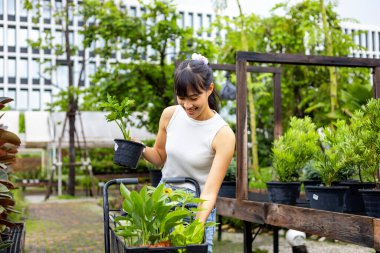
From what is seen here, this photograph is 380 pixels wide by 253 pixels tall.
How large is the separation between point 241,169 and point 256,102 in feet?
38.7

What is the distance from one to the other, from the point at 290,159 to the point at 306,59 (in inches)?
34.9

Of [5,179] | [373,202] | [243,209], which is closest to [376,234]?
[373,202]

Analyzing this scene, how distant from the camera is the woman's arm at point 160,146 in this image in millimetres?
2760

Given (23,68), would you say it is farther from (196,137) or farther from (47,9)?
(196,137)

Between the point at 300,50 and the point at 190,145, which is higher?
the point at 300,50

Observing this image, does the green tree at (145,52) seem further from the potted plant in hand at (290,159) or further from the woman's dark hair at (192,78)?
the woman's dark hair at (192,78)

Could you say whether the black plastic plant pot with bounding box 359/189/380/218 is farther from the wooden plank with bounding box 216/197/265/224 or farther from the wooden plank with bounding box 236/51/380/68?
the wooden plank with bounding box 236/51/380/68

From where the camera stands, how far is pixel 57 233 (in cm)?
789

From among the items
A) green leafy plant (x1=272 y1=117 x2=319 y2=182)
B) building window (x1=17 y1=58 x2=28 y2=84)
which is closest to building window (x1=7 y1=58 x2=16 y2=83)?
building window (x1=17 y1=58 x2=28 y2=84)

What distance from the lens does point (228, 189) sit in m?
5.46

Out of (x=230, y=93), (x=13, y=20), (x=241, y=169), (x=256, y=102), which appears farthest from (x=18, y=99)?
(x=241, y=169)

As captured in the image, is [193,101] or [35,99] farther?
[35,99]

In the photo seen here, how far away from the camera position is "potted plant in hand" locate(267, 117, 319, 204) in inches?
163

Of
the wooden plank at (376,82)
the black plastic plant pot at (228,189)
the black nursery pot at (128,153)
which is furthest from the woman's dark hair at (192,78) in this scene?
the black plastic plant pot at (228,189)
